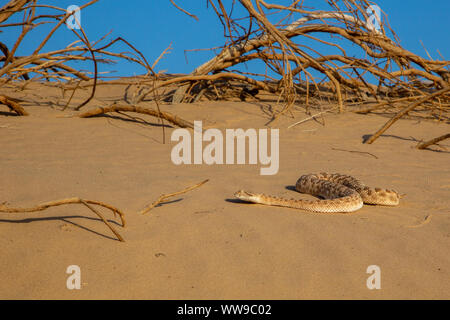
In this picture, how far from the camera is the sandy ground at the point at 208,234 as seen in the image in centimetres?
281

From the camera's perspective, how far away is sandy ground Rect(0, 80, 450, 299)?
281 centimetres

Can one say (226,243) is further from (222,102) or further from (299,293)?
(222,102)

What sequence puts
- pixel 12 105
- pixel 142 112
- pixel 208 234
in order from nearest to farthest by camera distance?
1. pixel 208 234
2. pixel 12 105
3. pixel 142 112

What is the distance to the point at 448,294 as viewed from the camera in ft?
9.20

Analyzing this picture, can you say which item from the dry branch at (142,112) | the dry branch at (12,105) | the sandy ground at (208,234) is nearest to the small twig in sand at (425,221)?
the sandy ground at (208,234)

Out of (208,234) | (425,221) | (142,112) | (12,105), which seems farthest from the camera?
(142,112)

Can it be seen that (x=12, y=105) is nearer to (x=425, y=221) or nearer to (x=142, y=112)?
(x=142, y=112)

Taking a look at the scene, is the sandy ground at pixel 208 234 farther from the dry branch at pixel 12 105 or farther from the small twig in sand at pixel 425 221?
the dry branch at pixel 12 105

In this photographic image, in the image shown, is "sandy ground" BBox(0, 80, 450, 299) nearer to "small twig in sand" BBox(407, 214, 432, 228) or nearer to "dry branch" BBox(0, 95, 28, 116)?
"small twig in sand" BBox(407, 214, 432, 228)

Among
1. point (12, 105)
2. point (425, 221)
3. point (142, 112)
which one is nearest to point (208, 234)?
point (425, 221)

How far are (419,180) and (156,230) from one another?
13.2ft

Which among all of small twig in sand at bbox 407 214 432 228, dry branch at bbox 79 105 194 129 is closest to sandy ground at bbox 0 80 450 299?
small twig in sand at bbox 407 214 432 228

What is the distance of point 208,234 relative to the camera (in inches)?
141
